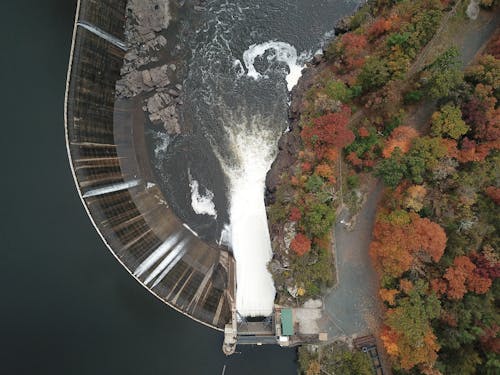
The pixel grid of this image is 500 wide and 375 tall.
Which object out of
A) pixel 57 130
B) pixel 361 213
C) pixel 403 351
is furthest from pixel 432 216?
pixel 57 130

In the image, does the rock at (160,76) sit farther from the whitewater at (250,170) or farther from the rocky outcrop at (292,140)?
the rocky outcrop at (292,140)

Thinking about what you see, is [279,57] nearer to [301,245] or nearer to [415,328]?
[301,245]

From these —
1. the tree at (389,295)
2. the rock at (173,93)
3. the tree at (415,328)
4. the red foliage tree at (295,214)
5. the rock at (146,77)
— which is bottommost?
the tree at (415,328)

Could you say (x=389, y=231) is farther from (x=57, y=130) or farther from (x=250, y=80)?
(x=57, y=130)

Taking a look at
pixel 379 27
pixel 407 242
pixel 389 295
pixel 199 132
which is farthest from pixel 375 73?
pixel 389 295

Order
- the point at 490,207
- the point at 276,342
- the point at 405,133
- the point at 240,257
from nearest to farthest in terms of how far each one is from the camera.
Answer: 1. the point at 490,207
2. the point at 405,133
3. the point at 276,342
4. the point at 240,257

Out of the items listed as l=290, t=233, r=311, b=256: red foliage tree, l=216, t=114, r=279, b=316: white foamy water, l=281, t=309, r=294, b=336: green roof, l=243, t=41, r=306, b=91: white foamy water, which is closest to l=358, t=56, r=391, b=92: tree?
l=243, t=41, r=306, b=91: white foamy water

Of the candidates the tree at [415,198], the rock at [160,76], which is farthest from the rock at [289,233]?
the rock at [160,76]
